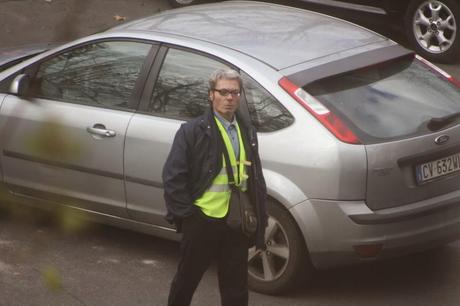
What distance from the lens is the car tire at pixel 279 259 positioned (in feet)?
16.3

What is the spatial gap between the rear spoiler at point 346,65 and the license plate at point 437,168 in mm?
642

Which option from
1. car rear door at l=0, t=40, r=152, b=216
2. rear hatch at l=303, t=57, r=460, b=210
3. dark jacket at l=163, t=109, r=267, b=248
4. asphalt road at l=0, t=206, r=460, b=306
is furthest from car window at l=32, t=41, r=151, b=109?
dark jacket at l=163, t=109, r=267, b=248

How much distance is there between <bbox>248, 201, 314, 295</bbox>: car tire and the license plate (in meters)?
0.68

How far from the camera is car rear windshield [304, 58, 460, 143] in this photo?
15.9 feet

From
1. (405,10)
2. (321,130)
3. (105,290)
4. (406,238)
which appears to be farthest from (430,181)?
(405,10)

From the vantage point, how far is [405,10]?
10.1 m

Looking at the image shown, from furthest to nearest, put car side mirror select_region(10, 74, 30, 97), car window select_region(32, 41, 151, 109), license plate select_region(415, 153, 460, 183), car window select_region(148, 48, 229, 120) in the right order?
car window select_region(32, 41, 151, 109), car window select_region(148, 48, 229, 120), license plate select_region(415, 153, 460, 183), car side mirror select_region(10, 74, 30, 97)

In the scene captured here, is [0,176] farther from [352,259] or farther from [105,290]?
[352,259]

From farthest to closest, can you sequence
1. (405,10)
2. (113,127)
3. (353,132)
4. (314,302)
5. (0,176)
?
1. (405,10)
2. (0,176)
3. (113,127)
4. (314,302)
5. (353,132)

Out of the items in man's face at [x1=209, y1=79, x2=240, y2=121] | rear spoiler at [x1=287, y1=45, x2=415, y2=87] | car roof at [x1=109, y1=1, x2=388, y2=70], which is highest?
man's face at [x1=209, y1=79, x2=240, y2=121]

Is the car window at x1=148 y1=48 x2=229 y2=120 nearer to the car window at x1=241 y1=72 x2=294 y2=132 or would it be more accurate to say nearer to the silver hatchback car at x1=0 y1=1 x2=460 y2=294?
the silver hatchback car at x1=0 y1=1 x2=460 y2=294

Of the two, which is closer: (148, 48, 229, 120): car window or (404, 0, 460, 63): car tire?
(148, 48, 229, 120): car window

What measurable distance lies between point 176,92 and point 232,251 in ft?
4.44

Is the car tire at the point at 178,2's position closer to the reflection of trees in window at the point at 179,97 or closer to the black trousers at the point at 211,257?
the reflection of trees in window at the point at 179,97
